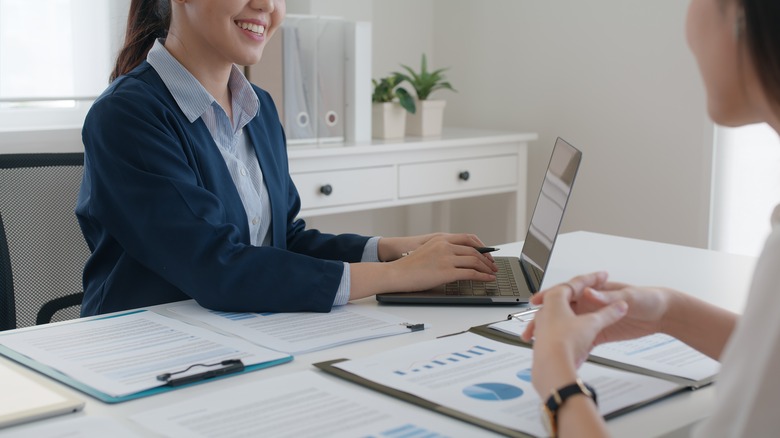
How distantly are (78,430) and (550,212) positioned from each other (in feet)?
2.67

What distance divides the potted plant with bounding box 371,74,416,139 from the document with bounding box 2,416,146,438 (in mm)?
2200

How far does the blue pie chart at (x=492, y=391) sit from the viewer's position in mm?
959

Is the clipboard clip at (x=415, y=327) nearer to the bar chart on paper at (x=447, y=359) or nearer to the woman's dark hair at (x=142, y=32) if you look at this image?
the bar chart on paper at (x=447, y=359)

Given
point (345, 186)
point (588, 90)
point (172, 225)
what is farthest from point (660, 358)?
point (588, 90)

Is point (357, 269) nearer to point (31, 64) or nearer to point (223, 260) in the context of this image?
point (223, 260)

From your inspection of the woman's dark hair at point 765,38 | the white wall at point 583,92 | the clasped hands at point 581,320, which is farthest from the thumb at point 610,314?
the white wall at point 583,92

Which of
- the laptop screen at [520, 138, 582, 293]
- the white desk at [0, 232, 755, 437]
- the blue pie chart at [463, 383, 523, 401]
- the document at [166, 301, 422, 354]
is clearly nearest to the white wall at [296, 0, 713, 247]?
the white desk at [0, 232, 755, 437]

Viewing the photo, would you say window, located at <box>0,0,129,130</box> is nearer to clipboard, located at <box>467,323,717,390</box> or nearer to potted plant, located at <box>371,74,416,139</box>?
potted plant, located at <box>371,74,416,139</box>

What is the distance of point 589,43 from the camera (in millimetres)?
3180

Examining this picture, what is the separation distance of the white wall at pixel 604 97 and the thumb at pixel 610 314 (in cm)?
210

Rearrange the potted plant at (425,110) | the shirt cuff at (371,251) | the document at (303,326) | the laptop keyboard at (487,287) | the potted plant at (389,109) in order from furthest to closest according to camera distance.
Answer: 1. the potted plant at (425,110)
2. the potted plant at (389,109)
3. the shirt cuff at (371,251)
4. the laptop keyboard at (487,287)
5. the document at (303,326)

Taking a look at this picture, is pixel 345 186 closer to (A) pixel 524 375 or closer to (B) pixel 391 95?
(B) pixel 391 95

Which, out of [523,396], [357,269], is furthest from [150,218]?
[523,396]

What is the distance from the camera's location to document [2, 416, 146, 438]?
88cm
